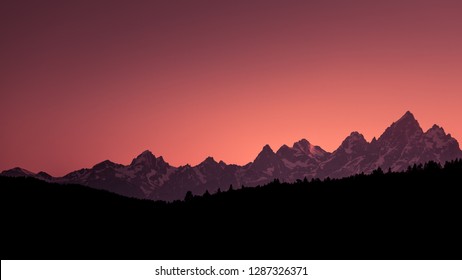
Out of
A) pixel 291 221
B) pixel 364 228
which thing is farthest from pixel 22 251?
pixel 364 228

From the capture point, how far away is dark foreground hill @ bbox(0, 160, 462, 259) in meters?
141

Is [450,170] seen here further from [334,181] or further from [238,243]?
[238,243]

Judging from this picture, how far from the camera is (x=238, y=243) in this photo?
15950 cm

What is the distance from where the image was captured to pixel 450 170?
162 m

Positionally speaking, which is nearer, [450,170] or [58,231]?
[450,170]

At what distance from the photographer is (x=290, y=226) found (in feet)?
561

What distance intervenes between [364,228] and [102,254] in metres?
61.3

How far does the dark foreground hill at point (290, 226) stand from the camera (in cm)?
14112
